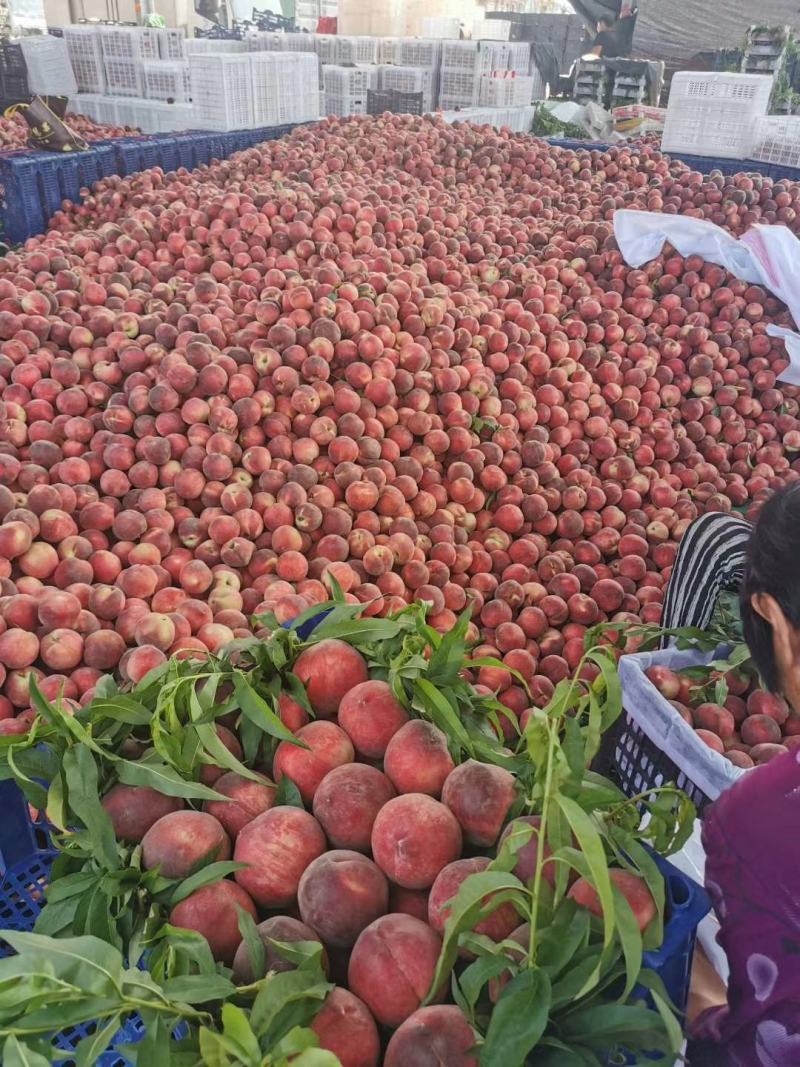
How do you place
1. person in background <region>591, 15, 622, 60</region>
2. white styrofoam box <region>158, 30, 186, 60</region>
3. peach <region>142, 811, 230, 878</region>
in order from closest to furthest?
peach <region>142, 811, 230, 878</region> < white styrofoam box <region>158, 30, 186, 60</region> < person in background <region>591, 15, 622, 60</region>

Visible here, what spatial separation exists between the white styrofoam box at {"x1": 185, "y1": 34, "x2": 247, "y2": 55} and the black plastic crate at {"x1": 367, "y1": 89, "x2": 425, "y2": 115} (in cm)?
184

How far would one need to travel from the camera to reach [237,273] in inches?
121

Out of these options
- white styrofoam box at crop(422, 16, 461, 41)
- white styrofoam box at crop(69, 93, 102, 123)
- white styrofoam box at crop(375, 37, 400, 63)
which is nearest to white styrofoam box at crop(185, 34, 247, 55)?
white styrofoam box at crop(69, 93, 102, 123)

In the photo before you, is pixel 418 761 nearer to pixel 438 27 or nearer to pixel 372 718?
pixel 372 718

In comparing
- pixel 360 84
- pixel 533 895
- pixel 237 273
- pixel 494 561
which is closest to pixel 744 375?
pixel 494 561

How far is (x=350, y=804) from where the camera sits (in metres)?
1.08

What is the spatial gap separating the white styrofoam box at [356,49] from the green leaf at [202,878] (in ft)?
31.3

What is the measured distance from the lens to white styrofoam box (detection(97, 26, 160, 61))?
675 centimetres

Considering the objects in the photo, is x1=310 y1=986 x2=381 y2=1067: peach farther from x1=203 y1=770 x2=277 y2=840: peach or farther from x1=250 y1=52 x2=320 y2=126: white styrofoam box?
x1=250 y1=52 x2=320 y2=126: white styrofoam box

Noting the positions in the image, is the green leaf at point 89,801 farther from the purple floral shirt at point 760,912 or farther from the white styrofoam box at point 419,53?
the white styrofoam box at point 419,53

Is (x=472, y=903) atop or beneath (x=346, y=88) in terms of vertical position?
beneath

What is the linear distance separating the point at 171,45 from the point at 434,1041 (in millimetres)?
8635

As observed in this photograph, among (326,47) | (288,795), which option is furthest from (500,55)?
(288,795)

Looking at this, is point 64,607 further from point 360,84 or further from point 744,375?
point 360,84
